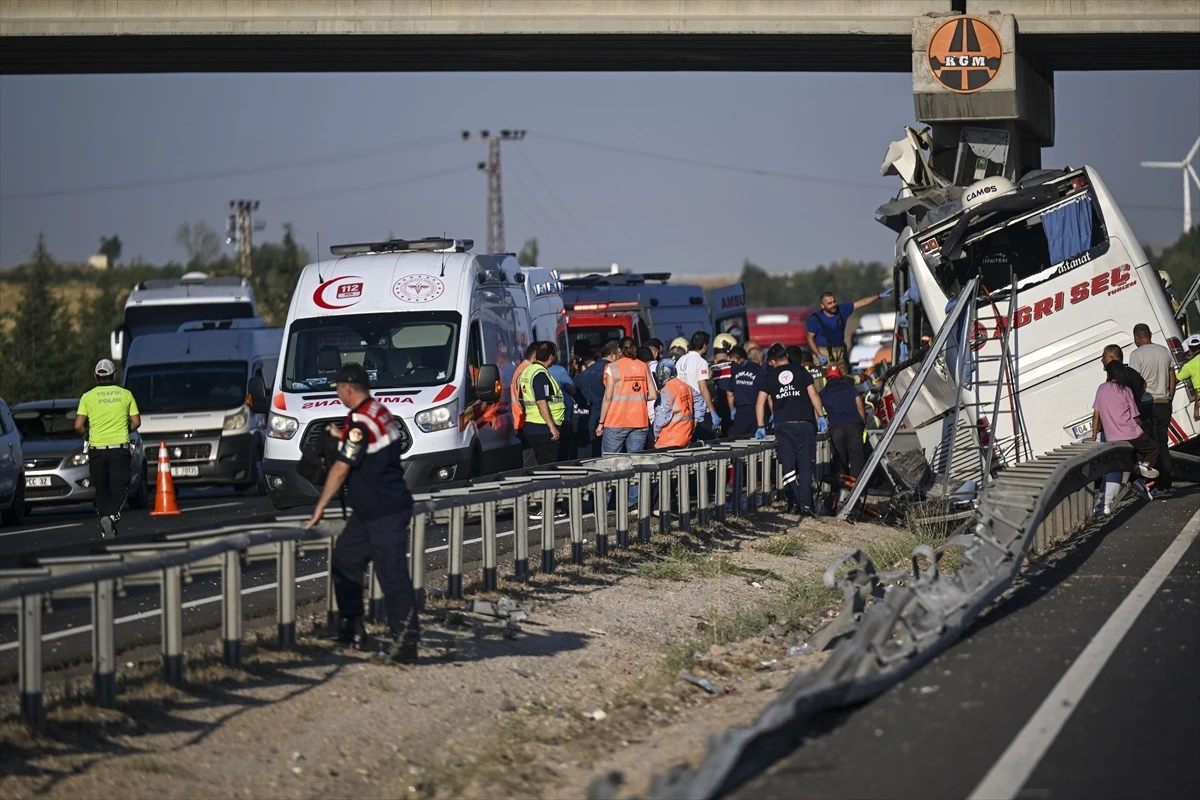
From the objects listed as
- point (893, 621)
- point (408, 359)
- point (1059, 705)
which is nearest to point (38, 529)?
point (408, 359)

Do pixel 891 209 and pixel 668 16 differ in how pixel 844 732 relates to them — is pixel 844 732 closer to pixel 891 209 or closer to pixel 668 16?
pixel 891 209

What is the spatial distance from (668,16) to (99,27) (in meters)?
9.34

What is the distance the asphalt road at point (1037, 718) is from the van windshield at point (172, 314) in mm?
23641

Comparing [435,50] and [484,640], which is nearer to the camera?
[484,640]

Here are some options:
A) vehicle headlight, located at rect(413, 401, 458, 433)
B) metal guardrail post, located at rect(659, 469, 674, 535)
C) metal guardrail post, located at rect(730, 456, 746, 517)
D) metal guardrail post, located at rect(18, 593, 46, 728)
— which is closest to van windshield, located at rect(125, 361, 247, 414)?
vehicle headlight, located at rect(413, 401, 458, 433)

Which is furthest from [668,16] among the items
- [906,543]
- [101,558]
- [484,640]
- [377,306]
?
[101,558]

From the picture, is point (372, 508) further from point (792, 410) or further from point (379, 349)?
point (379, 349)

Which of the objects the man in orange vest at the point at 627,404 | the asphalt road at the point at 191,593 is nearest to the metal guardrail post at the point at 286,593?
the asphalt road at the point at 191,593

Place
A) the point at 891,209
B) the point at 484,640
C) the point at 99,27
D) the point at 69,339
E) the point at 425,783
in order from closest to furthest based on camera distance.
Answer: the point at 425,783
the point at 484,640
the point at 891,209
the point at 99,27
the point at 69,339

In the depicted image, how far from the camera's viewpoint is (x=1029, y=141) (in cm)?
3142

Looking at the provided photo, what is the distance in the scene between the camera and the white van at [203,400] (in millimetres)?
25047

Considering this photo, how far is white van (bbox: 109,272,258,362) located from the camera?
32219 mm

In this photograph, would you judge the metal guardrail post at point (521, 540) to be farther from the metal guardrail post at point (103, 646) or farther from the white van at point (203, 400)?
the white van at point (203, 400)

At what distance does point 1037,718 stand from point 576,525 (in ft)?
20.7
